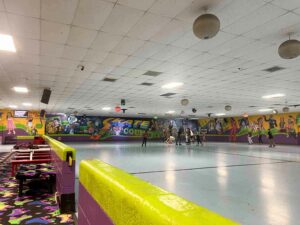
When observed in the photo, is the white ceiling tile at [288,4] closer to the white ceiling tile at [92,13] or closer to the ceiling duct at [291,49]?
the ceiling duct at [291,49]

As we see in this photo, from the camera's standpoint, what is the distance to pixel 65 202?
10.2 ft

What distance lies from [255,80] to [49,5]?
6652mm

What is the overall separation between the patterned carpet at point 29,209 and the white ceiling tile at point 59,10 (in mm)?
2954

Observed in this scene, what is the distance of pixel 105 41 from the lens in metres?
4.29

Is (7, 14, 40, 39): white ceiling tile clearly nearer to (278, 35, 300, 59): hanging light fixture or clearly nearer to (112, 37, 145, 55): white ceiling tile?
(112, 37, 145, 55): white ceiling tile

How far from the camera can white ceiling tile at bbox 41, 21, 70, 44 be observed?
3.65 m

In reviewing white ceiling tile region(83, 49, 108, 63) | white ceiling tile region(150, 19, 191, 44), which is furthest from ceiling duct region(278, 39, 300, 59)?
white ceiling tile region(83, 49, 108, 63)

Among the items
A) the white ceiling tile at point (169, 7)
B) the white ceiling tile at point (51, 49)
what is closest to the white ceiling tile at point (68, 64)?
the white ceiling tile at point (51, 49)

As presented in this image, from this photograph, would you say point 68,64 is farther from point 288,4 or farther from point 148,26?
point 288,4

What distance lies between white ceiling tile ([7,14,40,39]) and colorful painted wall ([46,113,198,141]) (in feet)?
57.9

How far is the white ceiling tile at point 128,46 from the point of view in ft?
14.0

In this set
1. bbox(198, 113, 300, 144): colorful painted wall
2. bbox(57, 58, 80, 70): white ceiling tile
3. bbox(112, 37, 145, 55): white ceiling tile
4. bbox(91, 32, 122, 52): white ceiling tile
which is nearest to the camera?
bbox(91, 32, 122, 52): white ceiling tile

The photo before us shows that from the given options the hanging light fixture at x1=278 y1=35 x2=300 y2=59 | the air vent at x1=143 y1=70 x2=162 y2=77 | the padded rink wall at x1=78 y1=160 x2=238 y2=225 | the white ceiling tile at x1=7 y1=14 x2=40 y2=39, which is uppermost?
the white ceiling tile at x1=7 y1=14 x2=40 y2=39

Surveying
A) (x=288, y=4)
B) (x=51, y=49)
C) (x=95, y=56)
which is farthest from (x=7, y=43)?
(x=288, y=4)
